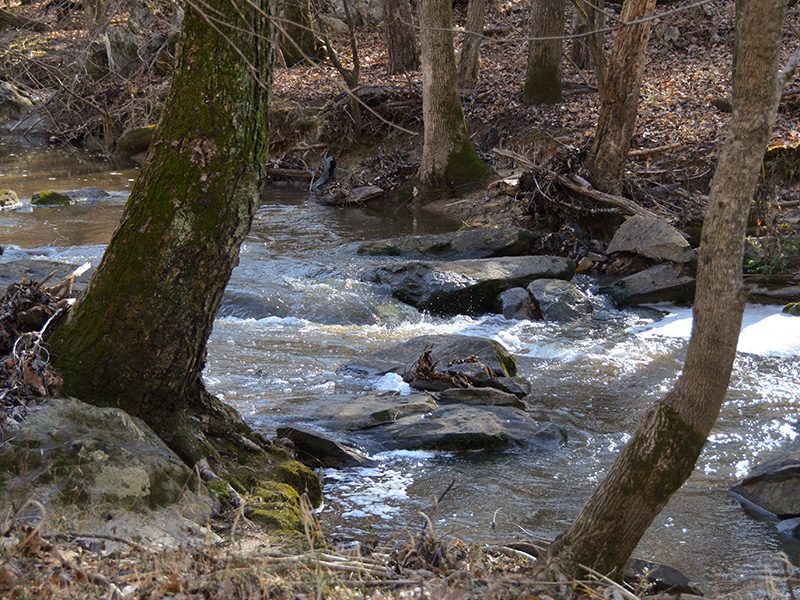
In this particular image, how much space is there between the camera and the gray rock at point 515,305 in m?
9.49

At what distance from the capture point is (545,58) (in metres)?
16.0

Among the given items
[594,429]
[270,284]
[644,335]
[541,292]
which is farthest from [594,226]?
[594,429]

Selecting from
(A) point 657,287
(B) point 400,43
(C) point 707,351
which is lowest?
(A) point 657,287

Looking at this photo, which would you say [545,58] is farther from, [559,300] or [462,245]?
[559,300]

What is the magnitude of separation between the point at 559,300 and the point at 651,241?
194 centimetres

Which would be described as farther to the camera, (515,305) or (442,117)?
(442,117)

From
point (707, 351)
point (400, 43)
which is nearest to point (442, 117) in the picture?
point (400, 43)

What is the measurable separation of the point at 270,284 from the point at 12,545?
7596mm

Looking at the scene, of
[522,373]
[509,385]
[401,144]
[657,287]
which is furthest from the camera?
[401,144]

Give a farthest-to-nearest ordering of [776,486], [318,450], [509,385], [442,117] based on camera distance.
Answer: [442,117], [509,385], [318,450], [776,486]

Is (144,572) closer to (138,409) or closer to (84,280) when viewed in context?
(138,409)

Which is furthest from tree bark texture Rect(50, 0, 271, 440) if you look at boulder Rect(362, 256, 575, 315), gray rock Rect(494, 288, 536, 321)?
gray rock Rect(494, 288, 536, 321)

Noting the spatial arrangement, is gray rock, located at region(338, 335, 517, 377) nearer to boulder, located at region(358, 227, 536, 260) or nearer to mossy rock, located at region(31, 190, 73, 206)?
boulder, located at region(358, 227, 536, 260)

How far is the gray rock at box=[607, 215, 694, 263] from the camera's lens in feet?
33.1
